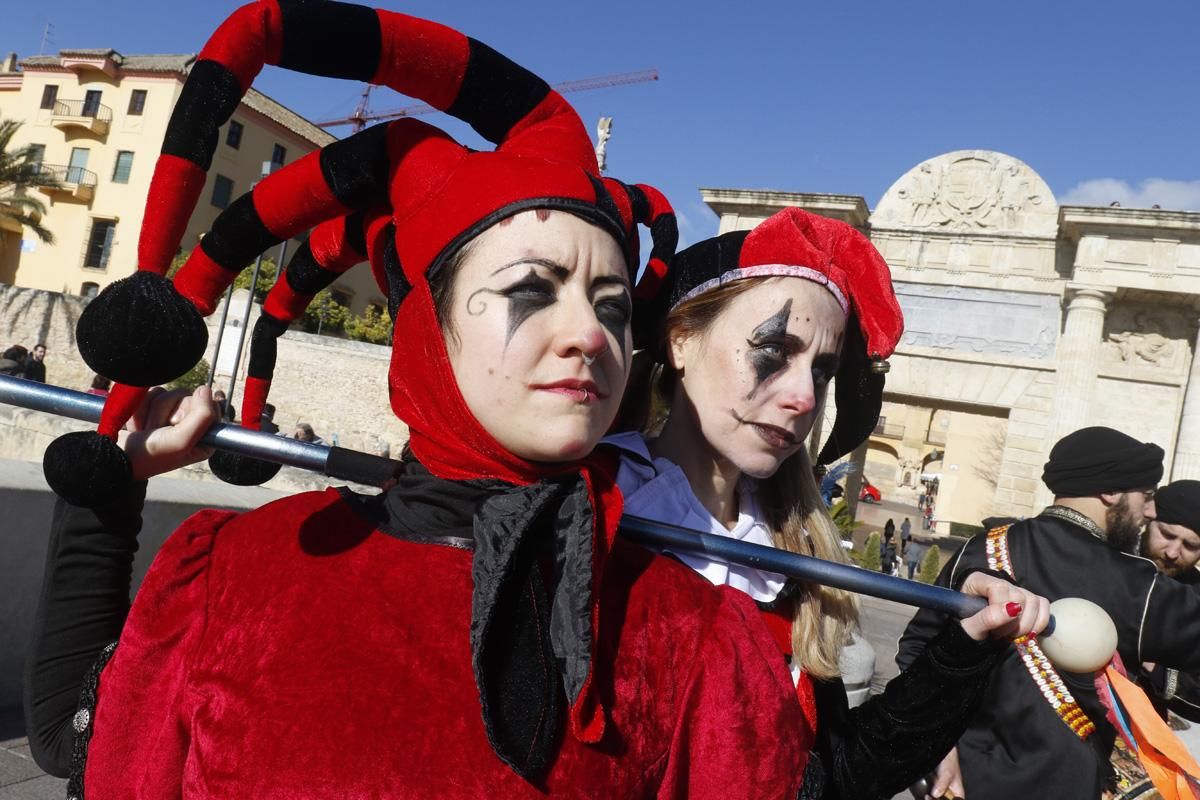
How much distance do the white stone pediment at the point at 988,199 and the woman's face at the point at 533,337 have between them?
56.8ft

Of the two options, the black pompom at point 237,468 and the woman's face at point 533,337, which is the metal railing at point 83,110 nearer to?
the black pompom at point 237,468

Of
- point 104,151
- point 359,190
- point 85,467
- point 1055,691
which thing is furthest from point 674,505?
point 104,151

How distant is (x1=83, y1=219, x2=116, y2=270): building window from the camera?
3519 cm

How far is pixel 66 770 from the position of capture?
1261mm

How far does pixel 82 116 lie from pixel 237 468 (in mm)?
40775

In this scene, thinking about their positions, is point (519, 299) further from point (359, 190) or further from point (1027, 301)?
point (1027, 301)

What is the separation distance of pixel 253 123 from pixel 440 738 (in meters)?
38.1

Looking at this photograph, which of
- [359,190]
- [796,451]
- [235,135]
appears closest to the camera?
[359,190]

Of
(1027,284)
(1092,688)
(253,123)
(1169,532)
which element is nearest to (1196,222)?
(1027,284)

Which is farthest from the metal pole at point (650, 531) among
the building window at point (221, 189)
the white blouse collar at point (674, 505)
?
the building window at point (221, 189)

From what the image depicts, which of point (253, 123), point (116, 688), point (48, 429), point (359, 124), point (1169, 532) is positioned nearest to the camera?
point (116, 688)

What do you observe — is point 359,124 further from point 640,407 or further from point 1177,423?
point 640,407

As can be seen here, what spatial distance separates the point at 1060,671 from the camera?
2613 mm

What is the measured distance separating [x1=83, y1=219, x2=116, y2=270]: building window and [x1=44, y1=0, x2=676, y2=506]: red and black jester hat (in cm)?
3892
